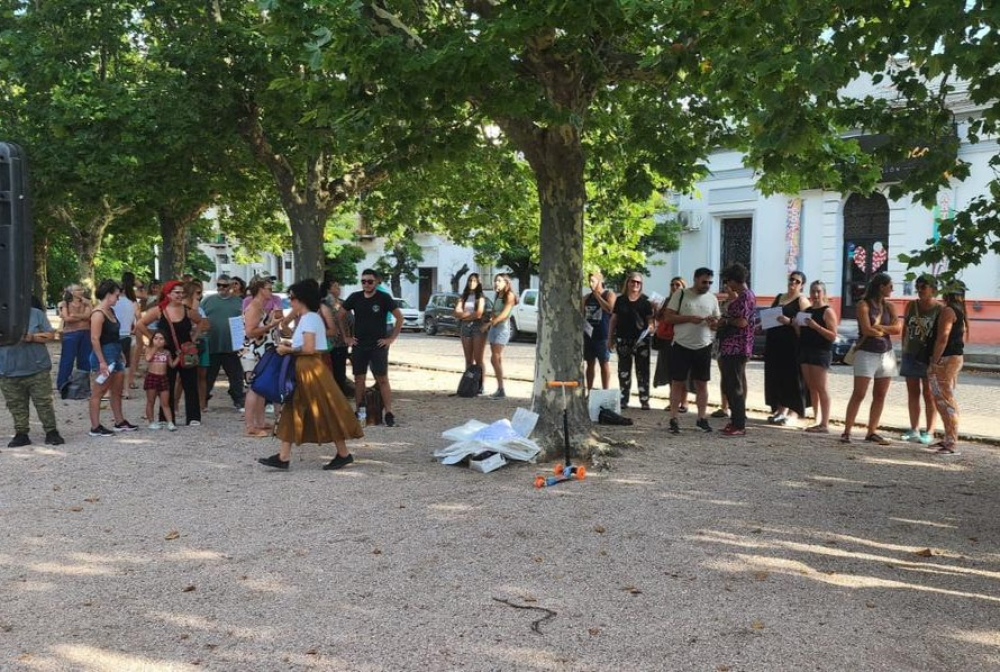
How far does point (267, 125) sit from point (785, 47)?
10.2m

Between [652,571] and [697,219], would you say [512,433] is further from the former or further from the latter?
[697,219]

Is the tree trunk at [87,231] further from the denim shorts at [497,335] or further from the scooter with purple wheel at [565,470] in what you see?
the scooter with purple wheel at [565,470]

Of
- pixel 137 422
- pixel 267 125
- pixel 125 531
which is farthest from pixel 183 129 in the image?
pixel 125 531

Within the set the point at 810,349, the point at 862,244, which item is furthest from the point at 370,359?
the point at 862,244

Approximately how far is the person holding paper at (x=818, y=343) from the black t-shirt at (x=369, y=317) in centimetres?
457

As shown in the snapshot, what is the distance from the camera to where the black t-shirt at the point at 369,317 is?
442 inches

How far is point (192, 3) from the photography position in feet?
47.7

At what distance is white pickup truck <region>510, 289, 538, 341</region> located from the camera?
30656 mm

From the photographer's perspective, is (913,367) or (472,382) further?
(472,382)

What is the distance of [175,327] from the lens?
35.6 ft

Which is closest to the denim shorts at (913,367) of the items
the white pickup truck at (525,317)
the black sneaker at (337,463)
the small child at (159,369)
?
the black sneaker at (337,463)

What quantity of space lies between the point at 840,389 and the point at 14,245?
47.1 feet

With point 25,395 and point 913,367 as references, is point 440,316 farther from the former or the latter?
point 913,367

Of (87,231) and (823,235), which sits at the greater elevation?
(823,235)
